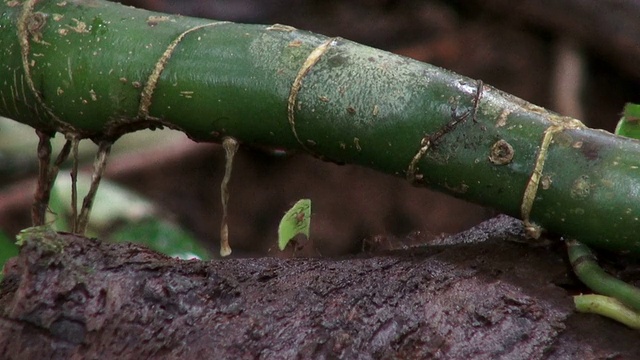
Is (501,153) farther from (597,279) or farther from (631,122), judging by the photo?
(631,122)

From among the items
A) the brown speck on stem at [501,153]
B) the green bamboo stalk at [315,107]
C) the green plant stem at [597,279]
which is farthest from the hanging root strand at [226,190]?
the green plant stem at [597,279]

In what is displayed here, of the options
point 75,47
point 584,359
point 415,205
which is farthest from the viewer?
point 415,205

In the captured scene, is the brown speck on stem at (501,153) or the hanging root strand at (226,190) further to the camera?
the hanging root strand at (226,190)

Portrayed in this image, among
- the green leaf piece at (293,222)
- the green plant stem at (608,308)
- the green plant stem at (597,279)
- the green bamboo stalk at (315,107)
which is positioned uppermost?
the green bamboo stalk at (315,107)

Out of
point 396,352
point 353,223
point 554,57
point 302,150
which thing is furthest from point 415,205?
point 396,352

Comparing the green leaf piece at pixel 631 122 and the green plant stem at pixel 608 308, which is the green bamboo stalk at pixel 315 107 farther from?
the green leaf piece at pixel 631 122

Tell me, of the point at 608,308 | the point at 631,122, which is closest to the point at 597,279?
the point at 608,308

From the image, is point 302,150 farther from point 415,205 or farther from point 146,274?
point 415,205
